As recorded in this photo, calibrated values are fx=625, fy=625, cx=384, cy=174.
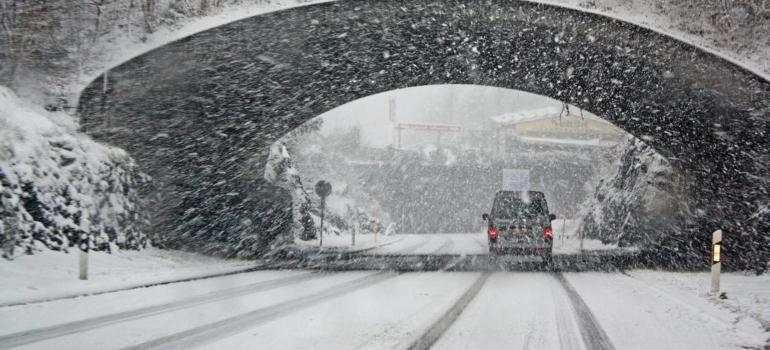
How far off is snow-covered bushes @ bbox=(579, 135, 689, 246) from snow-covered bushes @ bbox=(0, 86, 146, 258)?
15403 mm

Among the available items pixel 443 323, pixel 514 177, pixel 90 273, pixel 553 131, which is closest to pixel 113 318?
pixel 443 323

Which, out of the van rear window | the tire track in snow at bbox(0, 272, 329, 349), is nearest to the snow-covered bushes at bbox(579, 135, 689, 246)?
the van rear window

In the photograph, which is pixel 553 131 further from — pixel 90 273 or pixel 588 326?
pixel 588 326

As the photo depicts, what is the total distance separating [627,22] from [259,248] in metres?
14.2

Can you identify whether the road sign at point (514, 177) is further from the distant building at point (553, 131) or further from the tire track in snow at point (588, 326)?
the tire track in snow at point (588, 326)

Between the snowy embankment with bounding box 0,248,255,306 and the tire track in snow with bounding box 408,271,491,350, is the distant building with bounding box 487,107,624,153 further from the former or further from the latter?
the tire track in snow with bounding box 408,271,491,350

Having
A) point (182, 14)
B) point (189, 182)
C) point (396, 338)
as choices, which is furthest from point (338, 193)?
point (396, 338)

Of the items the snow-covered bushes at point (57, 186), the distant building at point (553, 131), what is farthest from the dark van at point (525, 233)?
the distant building at point (553, 131)

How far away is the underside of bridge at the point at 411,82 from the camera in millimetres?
13750

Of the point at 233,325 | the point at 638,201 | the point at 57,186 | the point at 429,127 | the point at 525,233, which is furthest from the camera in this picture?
the point at 429,127

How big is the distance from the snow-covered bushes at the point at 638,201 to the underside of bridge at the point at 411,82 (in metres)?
2.73

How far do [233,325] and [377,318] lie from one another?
→ 1.70 meters

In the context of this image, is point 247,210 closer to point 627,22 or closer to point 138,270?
point 138,270

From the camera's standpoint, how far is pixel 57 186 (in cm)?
1219
